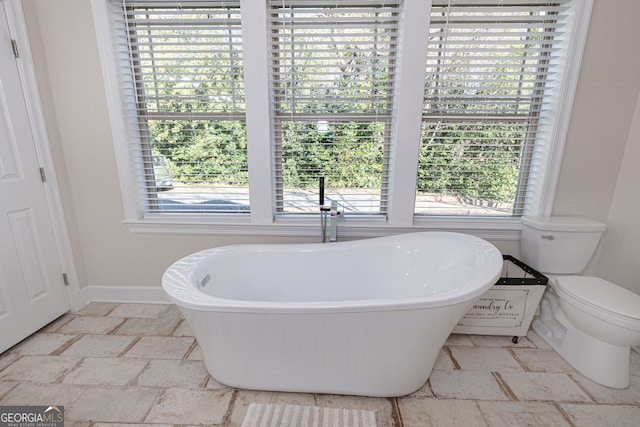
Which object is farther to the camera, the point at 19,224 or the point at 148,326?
the point at 148,326

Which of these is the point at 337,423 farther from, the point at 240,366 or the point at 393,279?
the point at 393,279

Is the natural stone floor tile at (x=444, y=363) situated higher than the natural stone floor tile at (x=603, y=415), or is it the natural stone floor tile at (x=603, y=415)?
the natural stone floor tile at (x=603, y=415)

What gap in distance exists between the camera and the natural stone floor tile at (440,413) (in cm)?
120

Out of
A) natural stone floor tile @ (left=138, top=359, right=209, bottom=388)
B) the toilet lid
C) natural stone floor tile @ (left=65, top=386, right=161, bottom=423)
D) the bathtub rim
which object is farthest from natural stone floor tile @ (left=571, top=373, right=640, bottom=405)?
natural stone floor tile @ (left=65, top=386, right=161, bottom=423)

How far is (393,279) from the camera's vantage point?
1719 mm

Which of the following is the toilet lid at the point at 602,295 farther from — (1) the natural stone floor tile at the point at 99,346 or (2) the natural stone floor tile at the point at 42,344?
(2) the natural stone floor tile at the point at 42,344

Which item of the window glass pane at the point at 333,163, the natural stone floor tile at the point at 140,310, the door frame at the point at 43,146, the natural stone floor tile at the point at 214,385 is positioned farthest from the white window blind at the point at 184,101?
the natural stone floor tile at the point at 214,385

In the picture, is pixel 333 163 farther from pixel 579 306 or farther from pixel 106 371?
pixel 106 371

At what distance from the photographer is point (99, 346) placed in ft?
5.47

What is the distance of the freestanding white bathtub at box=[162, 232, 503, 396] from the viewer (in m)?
1.11

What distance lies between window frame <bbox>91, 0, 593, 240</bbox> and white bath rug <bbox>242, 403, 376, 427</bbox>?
3.43 feet

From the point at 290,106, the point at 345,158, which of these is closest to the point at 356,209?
the point at 345,158

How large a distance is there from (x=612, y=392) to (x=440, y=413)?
911 mm

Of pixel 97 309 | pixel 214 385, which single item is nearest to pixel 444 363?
pixel 214 385
